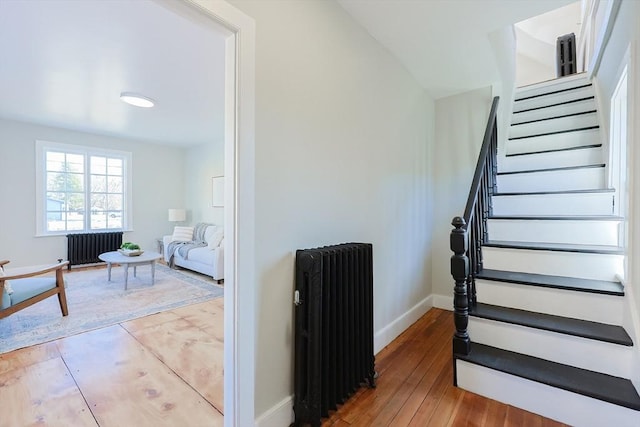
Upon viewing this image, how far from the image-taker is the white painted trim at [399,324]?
7.54ft

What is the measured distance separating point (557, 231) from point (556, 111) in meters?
2.07

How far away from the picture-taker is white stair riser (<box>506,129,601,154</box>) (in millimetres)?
2941

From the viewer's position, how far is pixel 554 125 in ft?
10.8

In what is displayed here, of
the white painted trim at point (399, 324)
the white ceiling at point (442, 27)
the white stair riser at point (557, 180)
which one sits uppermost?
the white ceiling at point (442, 27)

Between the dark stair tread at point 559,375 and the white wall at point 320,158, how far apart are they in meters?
0.80

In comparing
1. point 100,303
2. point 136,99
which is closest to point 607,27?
point 136,99

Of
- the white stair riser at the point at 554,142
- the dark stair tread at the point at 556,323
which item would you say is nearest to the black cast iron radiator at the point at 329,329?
the dark stair tread at the point at 556,323

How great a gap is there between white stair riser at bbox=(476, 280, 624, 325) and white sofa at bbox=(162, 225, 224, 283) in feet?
11.7

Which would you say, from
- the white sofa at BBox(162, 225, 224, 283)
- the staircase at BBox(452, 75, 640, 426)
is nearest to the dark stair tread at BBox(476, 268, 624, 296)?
the staircase at BBox(452, 75, 640, 426)

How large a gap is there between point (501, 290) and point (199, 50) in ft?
10.4

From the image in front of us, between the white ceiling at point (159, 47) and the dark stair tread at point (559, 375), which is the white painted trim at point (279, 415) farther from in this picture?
the white ceiling at point (159, 47)

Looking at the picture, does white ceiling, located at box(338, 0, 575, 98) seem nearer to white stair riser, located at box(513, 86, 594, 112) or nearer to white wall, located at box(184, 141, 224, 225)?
white stair riser, located at box(513, 86, 594, 112)

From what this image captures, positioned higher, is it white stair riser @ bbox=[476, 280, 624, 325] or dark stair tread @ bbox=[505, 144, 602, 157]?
dark stair tread @ bbox=[505, 144, 602, 157]

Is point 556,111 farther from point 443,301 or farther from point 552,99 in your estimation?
point 443,301
